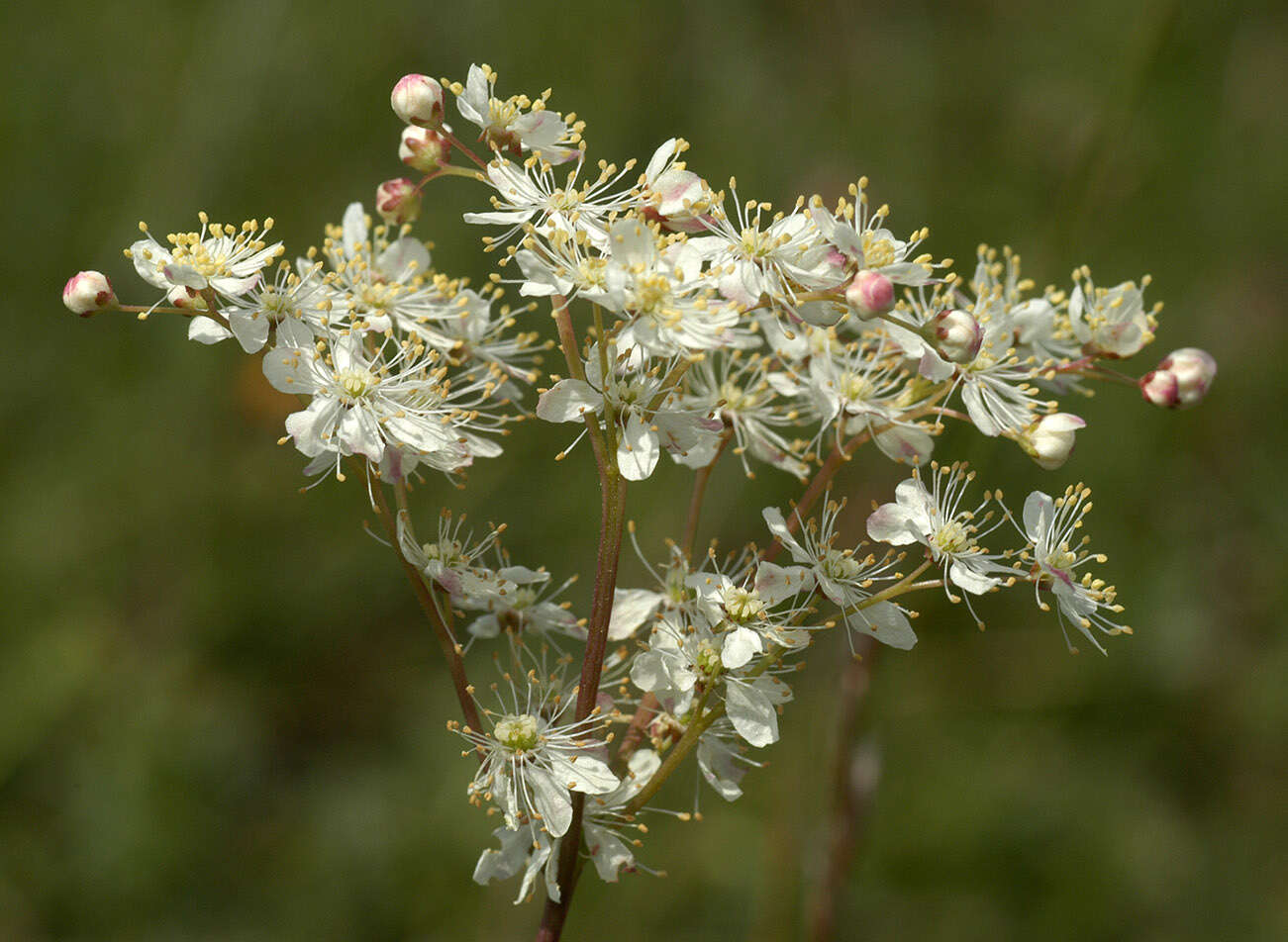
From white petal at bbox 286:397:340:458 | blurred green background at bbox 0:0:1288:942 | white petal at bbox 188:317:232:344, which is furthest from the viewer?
blurred green background at bbox 0:0:1288:942

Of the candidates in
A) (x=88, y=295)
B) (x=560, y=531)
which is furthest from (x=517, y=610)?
(x=560, y=531)


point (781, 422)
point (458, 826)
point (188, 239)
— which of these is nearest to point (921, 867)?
point (458, 826)

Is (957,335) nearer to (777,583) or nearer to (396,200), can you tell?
(777,583)

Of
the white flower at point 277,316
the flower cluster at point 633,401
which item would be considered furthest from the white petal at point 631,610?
the white flower at point 277,316

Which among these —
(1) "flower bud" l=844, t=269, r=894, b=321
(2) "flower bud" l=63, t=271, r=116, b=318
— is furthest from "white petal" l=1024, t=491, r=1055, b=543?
(2) "flower bud" l=63, t=271, r=116, b=318

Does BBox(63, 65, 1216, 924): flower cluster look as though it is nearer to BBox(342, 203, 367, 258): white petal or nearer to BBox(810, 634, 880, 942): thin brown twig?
BBox(342, 203, 367, 258): white petal

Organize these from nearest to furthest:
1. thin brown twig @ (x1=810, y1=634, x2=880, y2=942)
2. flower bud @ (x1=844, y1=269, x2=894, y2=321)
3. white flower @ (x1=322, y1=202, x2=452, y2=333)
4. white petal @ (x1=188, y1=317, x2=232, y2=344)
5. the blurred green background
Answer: flower bud @ (x1=844, y1=269, x2=894, y2=321)
white petal @ (x1=188, y1=317, x2=232, y2=344)
white flower @ (x1=322, y1=202, x2=452, y2=333)
thin brown twig @ (x1=810, y1=634, x2=880, y2=942)
the blurred green background
